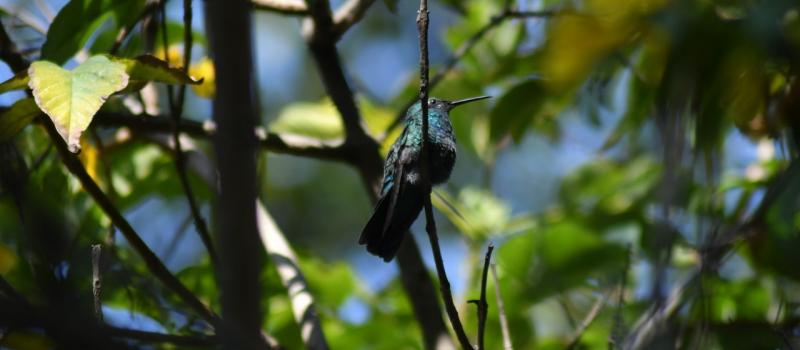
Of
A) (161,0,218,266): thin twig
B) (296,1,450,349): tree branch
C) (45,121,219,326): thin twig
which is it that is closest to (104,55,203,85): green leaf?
(161,0,218,266): thin twig

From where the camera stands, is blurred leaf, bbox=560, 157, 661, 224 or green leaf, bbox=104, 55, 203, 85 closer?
green leaf, bbox=104, 55, 203, 85

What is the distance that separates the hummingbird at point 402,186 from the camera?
3.24 meters

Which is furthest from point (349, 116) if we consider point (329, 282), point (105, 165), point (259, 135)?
point (105, 165)

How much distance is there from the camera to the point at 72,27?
9.07 feet

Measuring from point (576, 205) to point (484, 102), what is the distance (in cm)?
80

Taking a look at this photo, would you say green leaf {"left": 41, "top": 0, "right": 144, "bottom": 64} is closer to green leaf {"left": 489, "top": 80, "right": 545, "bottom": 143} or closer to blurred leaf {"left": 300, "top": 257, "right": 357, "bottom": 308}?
green leaf {"left": 489, "top": 80, "right": 545, "bottom": 143}

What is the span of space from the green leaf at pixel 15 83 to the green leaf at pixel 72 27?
1.06ft

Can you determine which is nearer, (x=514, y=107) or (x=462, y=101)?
(x=514, y=107)

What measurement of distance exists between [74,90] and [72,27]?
0.50 meters

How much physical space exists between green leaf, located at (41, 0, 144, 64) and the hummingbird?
3.76 ft

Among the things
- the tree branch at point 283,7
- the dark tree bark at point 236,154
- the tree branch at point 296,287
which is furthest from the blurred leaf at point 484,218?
the dark tree bark at point 236,154

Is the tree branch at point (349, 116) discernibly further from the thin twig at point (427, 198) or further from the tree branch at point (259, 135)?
the thin twig at point (427, 198)

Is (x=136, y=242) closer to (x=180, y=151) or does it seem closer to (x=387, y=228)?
(x=180, y=151)

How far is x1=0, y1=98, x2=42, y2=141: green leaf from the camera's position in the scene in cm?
248
